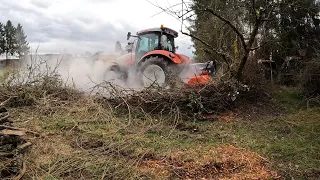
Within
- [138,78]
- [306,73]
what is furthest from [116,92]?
[306,73]

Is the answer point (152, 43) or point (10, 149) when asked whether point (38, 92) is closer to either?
point (10, 149)

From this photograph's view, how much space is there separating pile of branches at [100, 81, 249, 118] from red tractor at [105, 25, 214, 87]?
0.50 metres

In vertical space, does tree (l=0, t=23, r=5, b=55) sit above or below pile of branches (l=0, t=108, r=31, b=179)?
above

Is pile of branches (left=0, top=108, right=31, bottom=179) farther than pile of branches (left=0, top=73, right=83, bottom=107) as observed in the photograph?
No

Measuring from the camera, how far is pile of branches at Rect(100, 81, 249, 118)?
723 centimetres

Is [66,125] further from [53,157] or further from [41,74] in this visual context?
[41,74]

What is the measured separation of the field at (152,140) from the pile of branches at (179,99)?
10cm

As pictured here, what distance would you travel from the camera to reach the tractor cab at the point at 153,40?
31.8ft

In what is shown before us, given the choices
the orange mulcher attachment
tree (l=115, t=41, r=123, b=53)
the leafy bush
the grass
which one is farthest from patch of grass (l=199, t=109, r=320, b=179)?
tree (l=115, t=41, r=123, b=53)

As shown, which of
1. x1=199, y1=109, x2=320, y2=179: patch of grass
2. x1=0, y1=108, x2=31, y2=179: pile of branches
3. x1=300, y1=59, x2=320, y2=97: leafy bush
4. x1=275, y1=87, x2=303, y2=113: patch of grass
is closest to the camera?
x1=0, y1=108, x2=31, y2=179: pile of branches

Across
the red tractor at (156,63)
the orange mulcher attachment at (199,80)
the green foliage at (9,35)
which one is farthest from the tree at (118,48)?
the green foliage at (9,35)

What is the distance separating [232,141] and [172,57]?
13.8ft

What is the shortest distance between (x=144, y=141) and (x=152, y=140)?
18 centimetres

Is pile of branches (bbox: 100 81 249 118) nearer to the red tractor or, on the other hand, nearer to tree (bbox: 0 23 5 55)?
the red tractor
